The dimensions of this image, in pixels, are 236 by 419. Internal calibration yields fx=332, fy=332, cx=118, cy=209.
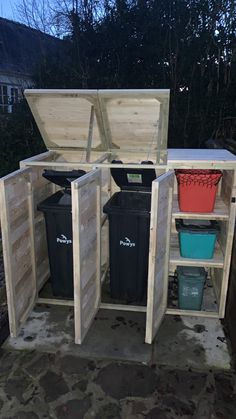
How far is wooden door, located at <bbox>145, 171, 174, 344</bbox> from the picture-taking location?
7.86 feet

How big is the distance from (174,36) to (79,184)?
4.71 m

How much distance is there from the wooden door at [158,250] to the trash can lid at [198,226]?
185mm

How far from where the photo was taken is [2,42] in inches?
307

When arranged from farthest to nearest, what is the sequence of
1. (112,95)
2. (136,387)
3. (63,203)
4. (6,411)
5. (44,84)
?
(44,84) → (63,203) → (112,95) → (136,387) → (6,411)

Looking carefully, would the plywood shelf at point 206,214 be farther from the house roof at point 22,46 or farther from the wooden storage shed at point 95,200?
the house roof at point 22,46

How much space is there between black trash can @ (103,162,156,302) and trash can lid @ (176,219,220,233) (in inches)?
11.8

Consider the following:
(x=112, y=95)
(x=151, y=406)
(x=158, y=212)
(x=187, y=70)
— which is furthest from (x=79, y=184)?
(x=187, y=70)

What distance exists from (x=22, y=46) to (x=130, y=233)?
19.5 ft

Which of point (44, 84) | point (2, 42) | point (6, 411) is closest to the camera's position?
point (6, 411)

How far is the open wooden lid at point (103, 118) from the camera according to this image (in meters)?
2.82

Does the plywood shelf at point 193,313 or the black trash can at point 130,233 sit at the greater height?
the black trash can at point 130,233

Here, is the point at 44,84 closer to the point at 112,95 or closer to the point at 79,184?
the point at 112,95

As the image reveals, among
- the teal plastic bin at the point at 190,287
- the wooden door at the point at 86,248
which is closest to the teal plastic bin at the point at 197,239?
the teal plastic bin at the point at 190,287

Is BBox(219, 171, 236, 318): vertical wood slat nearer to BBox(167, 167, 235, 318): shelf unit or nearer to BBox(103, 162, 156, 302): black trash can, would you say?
BBox(167, 167, 235, 318): shelf unit
